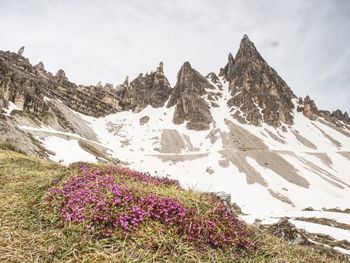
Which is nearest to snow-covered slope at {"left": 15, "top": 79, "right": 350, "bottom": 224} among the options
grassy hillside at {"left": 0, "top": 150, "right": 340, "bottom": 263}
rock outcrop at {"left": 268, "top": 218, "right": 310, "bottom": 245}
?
rock outcrop at {"left": 268, "top": 218, "right": 310, "bottom": 245}

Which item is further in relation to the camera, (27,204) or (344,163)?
(344,163)

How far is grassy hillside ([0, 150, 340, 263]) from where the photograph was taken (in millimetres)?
5062

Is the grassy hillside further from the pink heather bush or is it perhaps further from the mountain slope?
the mountain slope

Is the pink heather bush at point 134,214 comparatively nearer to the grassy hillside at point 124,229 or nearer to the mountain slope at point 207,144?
the grassy hillside at point 124,229

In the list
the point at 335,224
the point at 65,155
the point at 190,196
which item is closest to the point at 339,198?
the point at 335,224

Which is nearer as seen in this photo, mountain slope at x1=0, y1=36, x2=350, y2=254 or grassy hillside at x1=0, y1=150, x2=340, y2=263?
grassy hillside at x1=0, y1=150, x2=340, y2=263

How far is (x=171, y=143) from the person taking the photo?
497 ft

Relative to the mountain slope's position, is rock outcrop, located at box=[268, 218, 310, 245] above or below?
below

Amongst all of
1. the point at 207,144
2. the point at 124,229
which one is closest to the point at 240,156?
the point at 207,144

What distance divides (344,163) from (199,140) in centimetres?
7294

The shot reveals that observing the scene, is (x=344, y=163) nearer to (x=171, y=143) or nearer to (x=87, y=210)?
(x=171, y=143)

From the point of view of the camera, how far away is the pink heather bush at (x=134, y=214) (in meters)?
5.75

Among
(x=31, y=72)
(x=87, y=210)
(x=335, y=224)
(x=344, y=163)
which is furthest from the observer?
(x=31, y=72)

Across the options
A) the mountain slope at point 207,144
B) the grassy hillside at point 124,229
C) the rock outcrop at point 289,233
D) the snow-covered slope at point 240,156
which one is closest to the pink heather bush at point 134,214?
the grassy hillside at point 124,229
